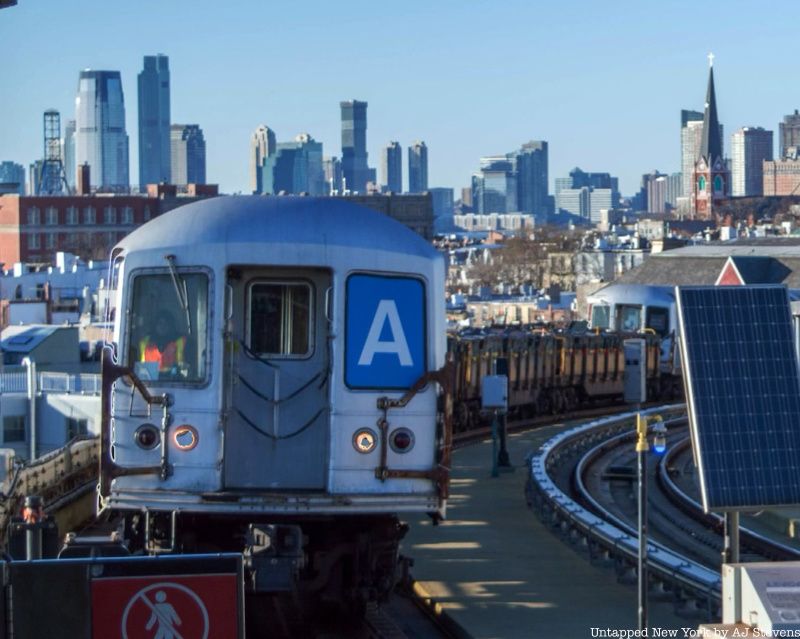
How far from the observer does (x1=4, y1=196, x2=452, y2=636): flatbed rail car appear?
50.6 ft

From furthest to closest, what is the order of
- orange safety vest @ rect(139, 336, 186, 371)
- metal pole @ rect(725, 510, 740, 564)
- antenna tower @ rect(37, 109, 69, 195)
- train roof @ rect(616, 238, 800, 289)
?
antenna tower @ rect(37, 109, 69, 195) → train roof @ rect(616, 238, 800, 289) → orange safety vest @ rect(139, 336, 186, 371) → metal pole @ rect(725, 510, 740, 564)

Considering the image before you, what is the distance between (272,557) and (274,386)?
1.35 metres

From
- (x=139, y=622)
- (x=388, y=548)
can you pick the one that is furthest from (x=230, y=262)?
(x=139, y=622)

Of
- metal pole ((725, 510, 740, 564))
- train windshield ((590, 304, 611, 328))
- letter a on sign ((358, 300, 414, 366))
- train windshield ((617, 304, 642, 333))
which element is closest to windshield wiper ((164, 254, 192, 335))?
letter a on sign ((358, 300, 414, 366))

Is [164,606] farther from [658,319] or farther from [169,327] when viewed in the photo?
[658,319]

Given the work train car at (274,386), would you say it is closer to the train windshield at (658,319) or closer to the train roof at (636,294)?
the train windshield at (658,319)

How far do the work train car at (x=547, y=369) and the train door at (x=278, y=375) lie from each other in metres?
24.1

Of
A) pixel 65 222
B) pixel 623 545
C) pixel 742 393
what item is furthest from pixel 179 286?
pixel 65 222

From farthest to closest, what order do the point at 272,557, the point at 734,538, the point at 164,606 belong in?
the point at 272,557, the point at 734,538, the point at 164,606

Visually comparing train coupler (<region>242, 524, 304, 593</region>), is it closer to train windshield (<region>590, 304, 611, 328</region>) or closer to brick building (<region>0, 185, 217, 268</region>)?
train windshield (<region>590, 304, 611, 328</region>)

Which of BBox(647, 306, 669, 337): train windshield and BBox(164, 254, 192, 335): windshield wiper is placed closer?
BBox(164, 254, 192, 335): windshield wiper

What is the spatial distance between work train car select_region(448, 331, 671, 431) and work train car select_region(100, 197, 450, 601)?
24050 millimetres

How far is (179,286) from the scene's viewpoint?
15.6 meters

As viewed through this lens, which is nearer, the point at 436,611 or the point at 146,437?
the point at 146,437
